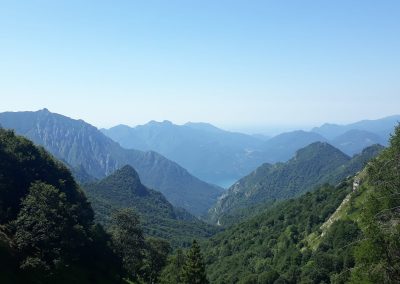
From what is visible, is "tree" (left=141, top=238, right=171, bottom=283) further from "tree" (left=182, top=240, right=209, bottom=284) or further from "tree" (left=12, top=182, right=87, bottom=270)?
"tree" (left=12, top=182, right=87, bottom=270)

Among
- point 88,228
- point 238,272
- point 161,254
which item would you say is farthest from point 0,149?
point 238,272

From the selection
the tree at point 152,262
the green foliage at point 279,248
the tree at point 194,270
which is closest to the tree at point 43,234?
the tree at point 194,270

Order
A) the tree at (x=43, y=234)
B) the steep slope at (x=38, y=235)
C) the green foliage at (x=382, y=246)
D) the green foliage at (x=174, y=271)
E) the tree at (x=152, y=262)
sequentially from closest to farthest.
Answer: the green foliage at (x=382, y=246) < the steep slope at (x=38, y=235) < the tree at (x=43, y=234) < the green foliage at (x=174, y=271) < the tree at (x=152, y=262)

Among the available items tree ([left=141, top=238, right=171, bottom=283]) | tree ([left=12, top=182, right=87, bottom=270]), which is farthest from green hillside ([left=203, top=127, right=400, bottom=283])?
tree ([left=12, top=182, right=87, bottom=270])

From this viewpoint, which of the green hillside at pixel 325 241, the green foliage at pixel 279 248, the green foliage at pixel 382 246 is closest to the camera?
the green foliage at pixel 382 246

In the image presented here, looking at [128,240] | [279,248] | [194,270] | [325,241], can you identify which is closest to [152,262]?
[128,240]

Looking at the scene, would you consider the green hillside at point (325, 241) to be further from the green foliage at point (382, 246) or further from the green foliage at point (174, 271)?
the green foliage at point (174, 271)
